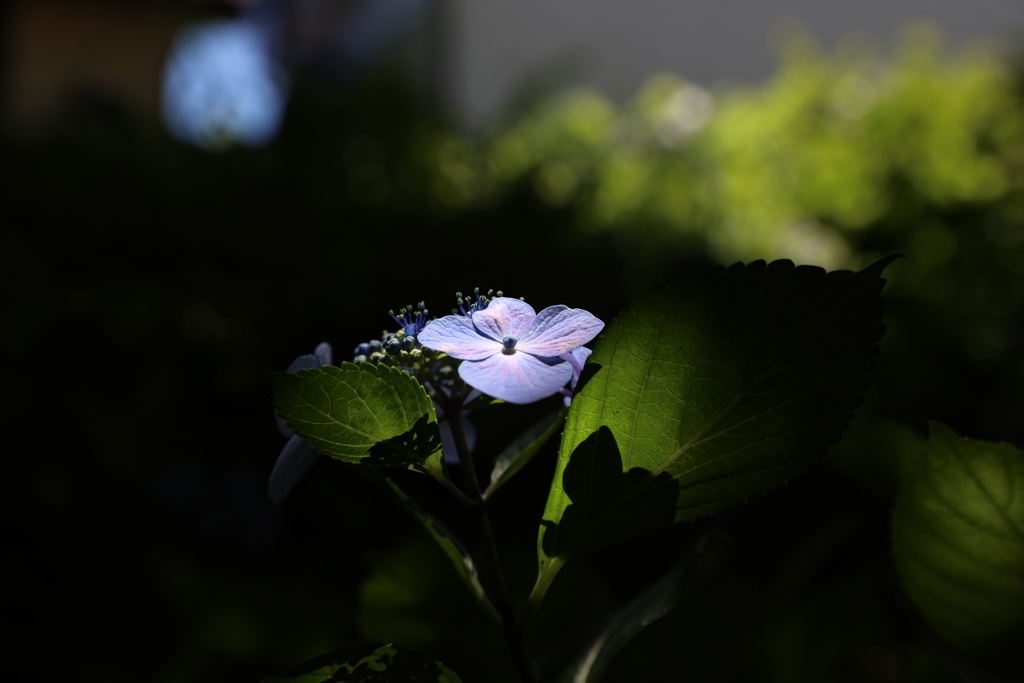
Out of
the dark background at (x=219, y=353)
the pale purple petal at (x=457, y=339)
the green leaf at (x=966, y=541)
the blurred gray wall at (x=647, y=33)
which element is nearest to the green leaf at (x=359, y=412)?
the pale purple petal at (x=457, y=339)

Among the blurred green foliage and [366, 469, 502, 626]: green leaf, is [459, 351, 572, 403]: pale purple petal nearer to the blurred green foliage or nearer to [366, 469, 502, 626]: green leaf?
[366, 469, 502, 626]: green leaf

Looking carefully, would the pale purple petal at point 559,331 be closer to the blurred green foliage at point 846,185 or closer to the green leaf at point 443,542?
the green leaf at point 443,542

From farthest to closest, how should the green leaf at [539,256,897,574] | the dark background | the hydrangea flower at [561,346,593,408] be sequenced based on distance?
1. the dark background
2. the hydrangea flower at [561,346,593,408]
3. the green leaf at [539,256,897,574]

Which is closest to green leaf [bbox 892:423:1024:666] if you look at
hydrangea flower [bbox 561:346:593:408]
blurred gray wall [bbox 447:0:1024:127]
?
hydrangea flower [bbox 561:346:593:408]

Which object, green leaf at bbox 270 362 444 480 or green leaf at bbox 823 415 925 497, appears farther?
green leaf at bbox 823 415 925 497

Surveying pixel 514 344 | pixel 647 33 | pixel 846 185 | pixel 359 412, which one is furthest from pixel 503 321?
pixel 647 33

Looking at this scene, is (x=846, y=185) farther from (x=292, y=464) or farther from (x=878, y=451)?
(x=292, y=464)

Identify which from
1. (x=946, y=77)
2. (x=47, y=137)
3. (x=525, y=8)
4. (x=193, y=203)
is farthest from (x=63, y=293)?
(x=525, y=8)
